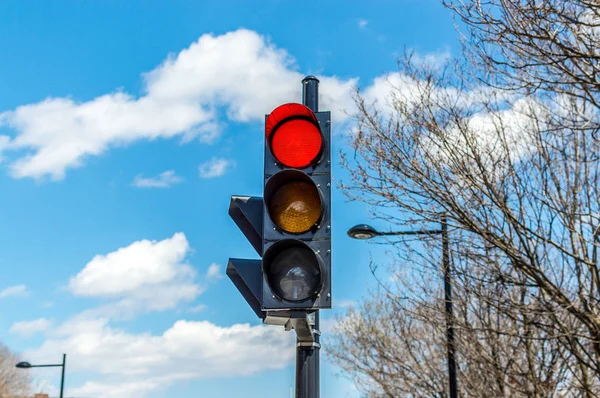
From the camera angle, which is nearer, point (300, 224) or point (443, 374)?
Answer: point (300, 224)

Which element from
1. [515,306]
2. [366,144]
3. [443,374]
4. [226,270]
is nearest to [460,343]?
[515,306]

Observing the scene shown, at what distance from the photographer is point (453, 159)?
9188 mm

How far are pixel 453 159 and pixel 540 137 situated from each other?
1492 mm

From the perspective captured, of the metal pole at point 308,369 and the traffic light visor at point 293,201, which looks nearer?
the traffic light visor at point 293,201

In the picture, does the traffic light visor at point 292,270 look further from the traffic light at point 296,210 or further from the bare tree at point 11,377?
the bare tree at point 11,377

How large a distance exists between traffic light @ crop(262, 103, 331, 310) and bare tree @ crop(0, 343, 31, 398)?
223ft

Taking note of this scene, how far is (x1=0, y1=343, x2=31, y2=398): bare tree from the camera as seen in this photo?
2621 inches

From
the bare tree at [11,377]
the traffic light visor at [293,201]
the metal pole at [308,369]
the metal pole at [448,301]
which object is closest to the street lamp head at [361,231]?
the metal pole at [448,301]

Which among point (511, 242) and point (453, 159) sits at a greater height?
point (453, 159)

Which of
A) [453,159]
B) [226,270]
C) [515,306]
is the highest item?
[453,159]

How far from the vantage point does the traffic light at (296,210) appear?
147 inches

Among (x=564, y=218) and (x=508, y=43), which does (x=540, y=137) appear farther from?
(x=508, y=43)

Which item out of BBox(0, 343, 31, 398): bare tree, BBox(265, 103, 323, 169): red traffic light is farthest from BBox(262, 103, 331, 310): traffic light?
A: BBox(0, 343, 31, 398): bare tree

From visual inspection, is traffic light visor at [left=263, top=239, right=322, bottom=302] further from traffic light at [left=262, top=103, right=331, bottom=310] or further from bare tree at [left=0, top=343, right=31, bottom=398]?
bare tree at [left=0, top=343, right=31, bottom=398]
